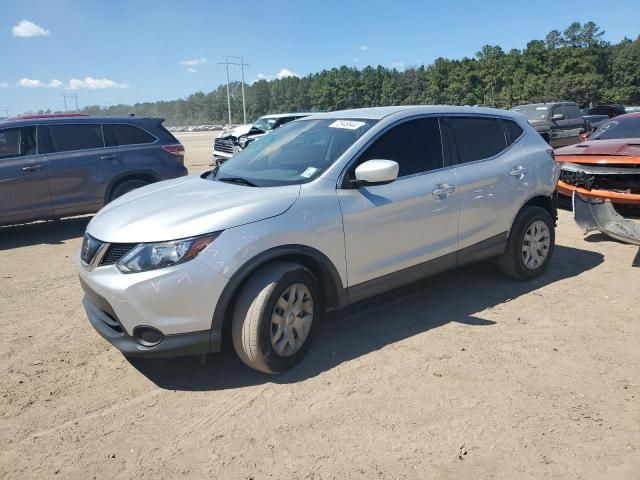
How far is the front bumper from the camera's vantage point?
296cm

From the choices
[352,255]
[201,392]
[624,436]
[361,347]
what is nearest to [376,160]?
[352,255]

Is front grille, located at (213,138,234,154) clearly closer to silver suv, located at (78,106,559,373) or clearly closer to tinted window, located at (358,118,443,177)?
silver suv, located at (78,106,559,373)

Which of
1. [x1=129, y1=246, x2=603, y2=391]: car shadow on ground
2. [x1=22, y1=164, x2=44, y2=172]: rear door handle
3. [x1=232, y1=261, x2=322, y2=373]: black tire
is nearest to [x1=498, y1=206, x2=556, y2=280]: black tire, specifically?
[x1=129, y1=246, x2=603, y2=391]: car shadow on ground

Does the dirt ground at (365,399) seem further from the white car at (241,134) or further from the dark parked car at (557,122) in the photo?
the dark parked car at (557,122)

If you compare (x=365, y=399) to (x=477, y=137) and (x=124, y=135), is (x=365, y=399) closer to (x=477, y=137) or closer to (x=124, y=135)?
(x=477, y=137)

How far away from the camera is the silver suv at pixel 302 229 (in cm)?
304

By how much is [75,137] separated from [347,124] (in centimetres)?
542

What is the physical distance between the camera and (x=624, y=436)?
2.74 metres

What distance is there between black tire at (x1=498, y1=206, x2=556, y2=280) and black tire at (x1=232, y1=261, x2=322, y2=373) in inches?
98.6

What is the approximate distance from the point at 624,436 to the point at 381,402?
130 cm

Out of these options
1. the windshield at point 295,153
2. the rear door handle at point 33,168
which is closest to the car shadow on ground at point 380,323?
the windshield at point 295,153

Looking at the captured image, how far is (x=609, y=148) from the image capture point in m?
7.64

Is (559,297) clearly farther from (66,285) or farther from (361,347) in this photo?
(66,285)

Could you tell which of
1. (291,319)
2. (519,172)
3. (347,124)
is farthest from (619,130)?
(291,319)
